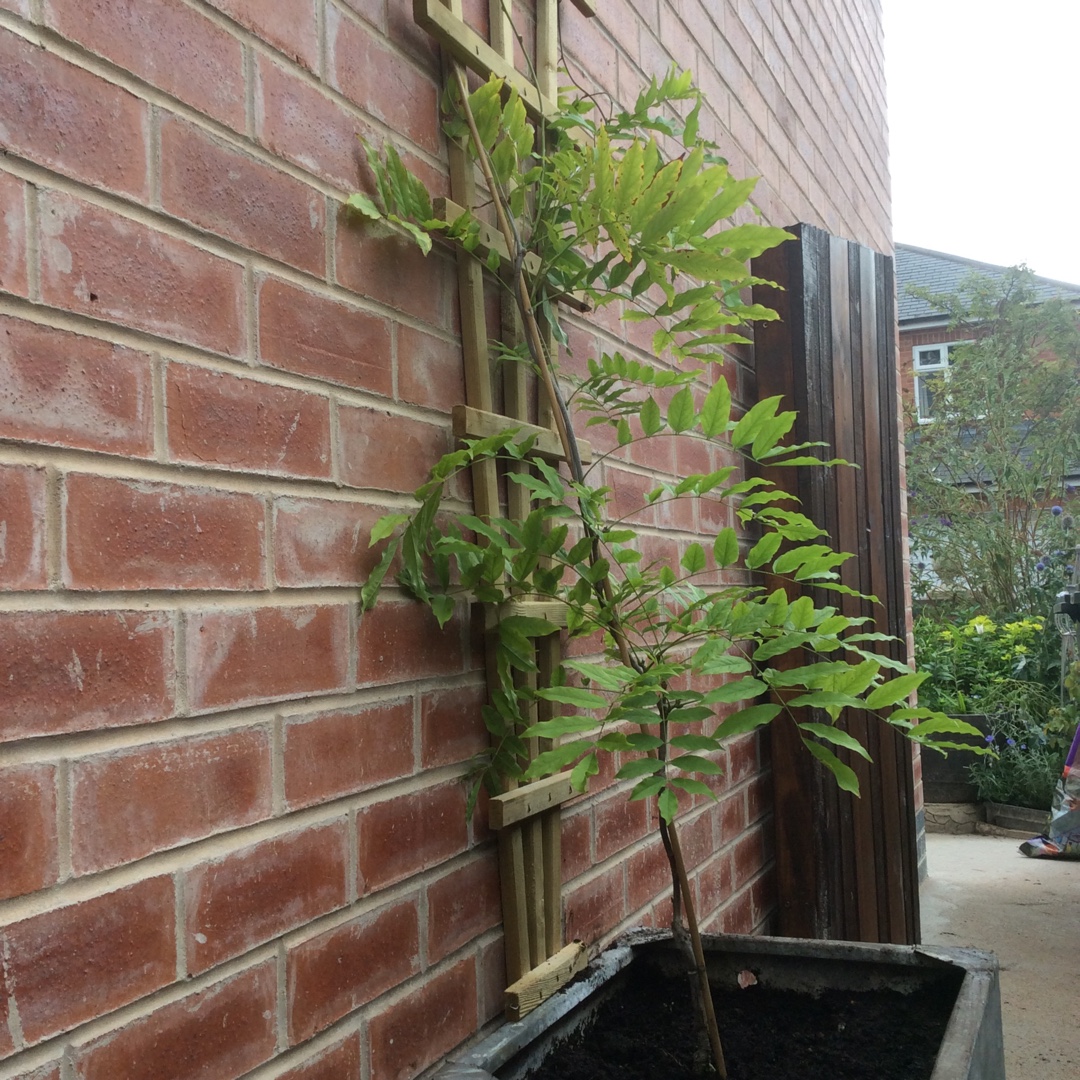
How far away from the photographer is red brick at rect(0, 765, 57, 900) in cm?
68

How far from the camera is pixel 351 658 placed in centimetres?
103

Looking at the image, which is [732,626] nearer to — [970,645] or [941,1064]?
[941,1064]

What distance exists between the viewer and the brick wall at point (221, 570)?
2.36 ft

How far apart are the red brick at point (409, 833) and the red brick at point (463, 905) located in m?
0.03

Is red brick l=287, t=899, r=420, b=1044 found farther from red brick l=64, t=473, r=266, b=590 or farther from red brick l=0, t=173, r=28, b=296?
red brick l=0, t=173, r=28, b=296

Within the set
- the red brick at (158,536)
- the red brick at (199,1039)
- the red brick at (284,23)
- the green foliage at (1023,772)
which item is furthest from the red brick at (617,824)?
the green foliage at (1023,772)

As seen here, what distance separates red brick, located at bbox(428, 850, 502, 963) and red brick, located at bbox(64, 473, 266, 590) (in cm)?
47

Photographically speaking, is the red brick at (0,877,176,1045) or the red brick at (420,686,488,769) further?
the red brick at (420,686,488,769)

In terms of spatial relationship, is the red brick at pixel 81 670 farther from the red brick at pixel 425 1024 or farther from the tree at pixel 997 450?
the tree at pixel 997 450

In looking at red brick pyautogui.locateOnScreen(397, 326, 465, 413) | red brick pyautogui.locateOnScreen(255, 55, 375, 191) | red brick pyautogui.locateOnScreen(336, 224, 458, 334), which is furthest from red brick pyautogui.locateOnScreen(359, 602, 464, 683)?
red brick pyautogui.locateOnScreen(255, 55, 375, 191)

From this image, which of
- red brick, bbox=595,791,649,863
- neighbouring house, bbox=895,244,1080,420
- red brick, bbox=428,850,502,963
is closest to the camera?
red brick, bbox=428,850,502,963

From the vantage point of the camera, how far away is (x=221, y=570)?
875 mm

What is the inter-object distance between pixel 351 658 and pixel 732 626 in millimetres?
394

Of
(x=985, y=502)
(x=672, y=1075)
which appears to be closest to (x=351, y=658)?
(x=672, y=1075)
